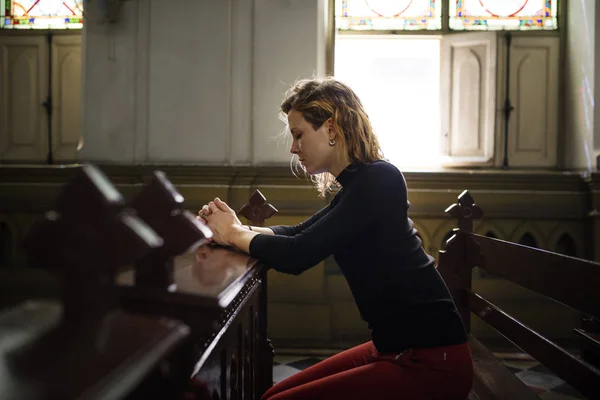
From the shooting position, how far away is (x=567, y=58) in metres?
4.97

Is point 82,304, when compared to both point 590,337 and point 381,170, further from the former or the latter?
point 590,337

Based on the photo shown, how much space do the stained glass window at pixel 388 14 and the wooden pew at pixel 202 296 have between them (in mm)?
3418

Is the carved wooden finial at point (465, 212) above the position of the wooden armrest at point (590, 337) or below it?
above

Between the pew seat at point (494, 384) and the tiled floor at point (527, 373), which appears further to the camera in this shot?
the tiled floor at point (527, 373)

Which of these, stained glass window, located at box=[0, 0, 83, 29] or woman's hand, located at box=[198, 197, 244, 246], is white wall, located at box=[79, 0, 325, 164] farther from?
woman's hand, located at box=[198, 197, 244, 246]

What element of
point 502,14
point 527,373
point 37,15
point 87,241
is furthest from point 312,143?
point 37,15

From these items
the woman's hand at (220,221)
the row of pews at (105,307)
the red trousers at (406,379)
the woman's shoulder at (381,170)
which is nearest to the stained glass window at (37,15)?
the woman's hand at (220,221)

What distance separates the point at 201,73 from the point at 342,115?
9.95 ft

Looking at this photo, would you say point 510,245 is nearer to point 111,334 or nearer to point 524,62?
point 111,334

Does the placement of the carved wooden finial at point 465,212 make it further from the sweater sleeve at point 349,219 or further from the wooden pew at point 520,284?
the sweater sleeve at point 349,219

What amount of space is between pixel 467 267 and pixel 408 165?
2315 mm

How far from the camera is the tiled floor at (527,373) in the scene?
3572mm

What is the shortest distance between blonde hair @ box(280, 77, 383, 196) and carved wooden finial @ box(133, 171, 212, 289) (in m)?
0.99

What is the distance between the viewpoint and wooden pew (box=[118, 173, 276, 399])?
866mm
